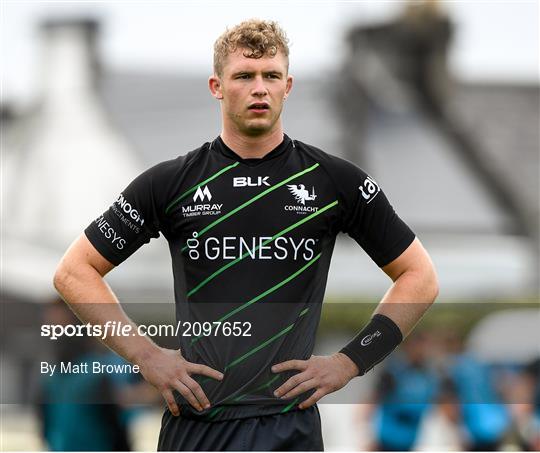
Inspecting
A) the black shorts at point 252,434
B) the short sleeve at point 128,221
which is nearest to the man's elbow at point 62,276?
the short sleeve at point 128,221

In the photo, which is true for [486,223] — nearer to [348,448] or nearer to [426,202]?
[426,202]

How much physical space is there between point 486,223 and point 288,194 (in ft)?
137

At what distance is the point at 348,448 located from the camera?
11023mm

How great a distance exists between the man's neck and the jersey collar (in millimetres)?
12

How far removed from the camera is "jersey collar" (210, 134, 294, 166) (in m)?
4.34

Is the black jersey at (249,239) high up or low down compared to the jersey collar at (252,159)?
down

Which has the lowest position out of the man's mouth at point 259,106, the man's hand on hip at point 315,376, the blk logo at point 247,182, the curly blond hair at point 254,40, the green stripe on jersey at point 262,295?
the man's hand on hip at point 315,376

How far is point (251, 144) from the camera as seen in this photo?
14.3 ft

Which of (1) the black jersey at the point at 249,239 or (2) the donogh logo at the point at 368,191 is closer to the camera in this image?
(1) the black jersey at the point at 249,239

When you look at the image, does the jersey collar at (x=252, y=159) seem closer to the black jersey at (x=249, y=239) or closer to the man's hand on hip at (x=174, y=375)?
the black jersey at (x=249, y=239)

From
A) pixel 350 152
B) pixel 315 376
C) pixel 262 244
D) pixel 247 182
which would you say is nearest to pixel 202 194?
pixel 247 182

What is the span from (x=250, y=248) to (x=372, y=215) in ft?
1.61

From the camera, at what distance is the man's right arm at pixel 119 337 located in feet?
13.7

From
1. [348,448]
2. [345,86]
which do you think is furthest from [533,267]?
[348,448]
